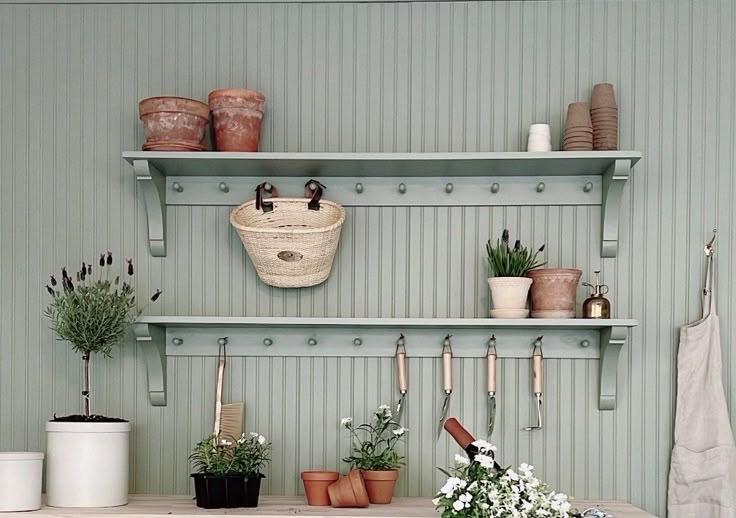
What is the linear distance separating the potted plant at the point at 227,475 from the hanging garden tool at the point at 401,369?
17.5 inches

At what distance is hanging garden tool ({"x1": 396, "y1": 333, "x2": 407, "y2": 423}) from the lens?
3.13 m

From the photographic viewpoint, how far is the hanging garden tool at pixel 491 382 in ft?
10.2

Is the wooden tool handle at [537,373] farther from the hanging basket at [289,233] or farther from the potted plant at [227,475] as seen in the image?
the potted plant at [227,475]

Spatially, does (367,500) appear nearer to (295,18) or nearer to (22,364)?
(22,364)

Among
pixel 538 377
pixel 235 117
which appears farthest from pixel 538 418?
pixel 235 117

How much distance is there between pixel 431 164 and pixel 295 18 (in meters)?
0.69

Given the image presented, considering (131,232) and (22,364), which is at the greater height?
(131,232)

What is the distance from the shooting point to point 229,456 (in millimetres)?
2916

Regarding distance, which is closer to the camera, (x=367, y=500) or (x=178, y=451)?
(x=367, y=500)

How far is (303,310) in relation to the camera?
3.23m

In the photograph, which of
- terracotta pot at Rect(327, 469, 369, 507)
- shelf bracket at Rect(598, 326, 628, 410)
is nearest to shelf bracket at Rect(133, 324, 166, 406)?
terracotta pot at Rect(327, 469, 369, 507)

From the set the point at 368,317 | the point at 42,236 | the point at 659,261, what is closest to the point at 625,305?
the point at 659,261

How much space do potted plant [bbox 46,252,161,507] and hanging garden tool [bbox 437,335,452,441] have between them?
88cm

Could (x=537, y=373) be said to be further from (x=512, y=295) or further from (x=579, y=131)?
(x=579, y=131)
